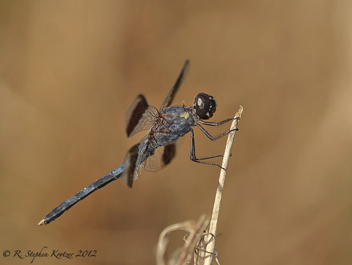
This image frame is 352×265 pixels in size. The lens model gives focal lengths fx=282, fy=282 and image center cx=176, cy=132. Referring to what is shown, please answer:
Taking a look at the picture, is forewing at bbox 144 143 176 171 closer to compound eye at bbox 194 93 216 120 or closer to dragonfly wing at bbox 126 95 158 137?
dragonfly wing at bbox 126 95 158 137

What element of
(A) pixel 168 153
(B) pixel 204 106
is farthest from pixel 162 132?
(B) pixel 204 106

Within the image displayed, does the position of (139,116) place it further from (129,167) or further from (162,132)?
(129,167)

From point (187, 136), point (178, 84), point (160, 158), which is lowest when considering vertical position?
point (160, 158)

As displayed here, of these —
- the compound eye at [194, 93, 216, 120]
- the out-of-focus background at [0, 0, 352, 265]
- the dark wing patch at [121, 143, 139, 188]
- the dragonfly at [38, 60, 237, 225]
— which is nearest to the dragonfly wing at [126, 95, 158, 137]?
the dragonfly at [38, 60, 237, 225]

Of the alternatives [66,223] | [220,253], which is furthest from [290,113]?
[66,223]

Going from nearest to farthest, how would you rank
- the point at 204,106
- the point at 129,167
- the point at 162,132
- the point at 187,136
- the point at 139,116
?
1. the point at 129,167
2. the point at 139,116
3. the point at 204,106
4. the point at 162,132
5. the point at 187,136

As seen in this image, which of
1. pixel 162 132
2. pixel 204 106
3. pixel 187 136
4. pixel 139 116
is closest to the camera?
pixel 139 116

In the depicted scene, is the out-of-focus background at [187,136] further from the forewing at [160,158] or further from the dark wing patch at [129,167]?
the dark wing patch at [129,167]
